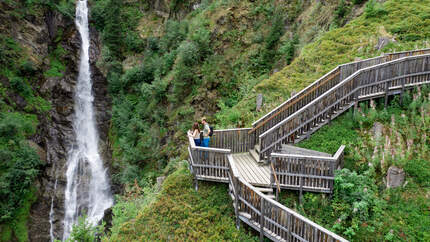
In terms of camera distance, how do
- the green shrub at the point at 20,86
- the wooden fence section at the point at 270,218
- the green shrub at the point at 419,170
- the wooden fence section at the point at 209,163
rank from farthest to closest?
the green shrub at the point at 20,86
the wooden fence section at the point at 209,163
the green shrub at the point at 419,170
the wooden fence section at the point at 270,218

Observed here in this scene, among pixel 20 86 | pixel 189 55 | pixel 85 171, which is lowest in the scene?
pixel 85 171

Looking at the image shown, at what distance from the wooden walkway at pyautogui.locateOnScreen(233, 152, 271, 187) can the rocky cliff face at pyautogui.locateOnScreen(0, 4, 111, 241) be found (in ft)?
57.9

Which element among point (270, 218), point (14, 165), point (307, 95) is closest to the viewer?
point (270, 218)

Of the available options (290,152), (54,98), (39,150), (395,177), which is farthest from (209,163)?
(54,98)

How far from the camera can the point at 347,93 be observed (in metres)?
9.70

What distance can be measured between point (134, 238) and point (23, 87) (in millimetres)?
22624

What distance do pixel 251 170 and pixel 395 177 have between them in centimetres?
415

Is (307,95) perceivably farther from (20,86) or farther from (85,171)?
(20,86)

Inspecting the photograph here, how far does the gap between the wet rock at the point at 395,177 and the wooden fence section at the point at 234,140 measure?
477cm

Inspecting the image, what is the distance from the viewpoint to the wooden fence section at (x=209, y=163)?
8922 mm

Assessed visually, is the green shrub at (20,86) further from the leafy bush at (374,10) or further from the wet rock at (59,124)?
the leafy bush at (374,10)

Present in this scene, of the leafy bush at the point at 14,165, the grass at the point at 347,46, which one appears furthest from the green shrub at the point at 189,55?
the leafy bush at the point at 14,165

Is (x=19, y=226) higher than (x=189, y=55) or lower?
lower

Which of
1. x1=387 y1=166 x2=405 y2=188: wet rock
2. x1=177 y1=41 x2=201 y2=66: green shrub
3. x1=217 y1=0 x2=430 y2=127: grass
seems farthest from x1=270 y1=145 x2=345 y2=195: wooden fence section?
x1=177 y1=41 x2=201 y2=66: green shrub
